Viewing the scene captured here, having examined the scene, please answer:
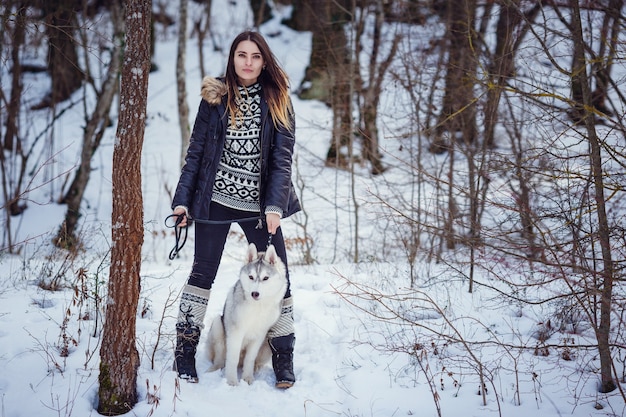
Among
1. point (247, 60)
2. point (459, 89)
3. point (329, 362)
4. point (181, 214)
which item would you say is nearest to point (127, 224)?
point (181, 214)

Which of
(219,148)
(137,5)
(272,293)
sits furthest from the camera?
(272,293)

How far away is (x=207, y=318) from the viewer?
15.0ft

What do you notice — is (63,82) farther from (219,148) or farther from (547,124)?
(547,124)

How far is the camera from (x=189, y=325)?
352 centimetres

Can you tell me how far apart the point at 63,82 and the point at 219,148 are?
12765 millimetres

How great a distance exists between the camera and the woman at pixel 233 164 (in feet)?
11.1

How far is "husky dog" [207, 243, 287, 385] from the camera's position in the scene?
356cm

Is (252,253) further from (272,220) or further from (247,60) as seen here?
(247,60)

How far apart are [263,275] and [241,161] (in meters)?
0.82

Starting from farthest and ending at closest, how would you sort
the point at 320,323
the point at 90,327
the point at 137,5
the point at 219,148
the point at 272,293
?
1. the point at 320,323
2. the point at 90,327
3. the point at 272,293
4. the point at 219,148
5. the point at 137,5

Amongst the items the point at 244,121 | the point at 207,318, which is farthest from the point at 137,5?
the point at 207,318

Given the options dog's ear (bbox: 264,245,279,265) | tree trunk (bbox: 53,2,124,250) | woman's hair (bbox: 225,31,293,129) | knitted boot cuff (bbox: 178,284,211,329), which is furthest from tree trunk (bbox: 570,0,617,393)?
tree trunk (bbox: 53,2,124,250)

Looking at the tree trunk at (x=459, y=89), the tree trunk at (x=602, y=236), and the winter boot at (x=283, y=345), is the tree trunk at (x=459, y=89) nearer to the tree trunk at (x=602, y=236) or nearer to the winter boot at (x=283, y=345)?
the tree trunk at (x=602, y=236)

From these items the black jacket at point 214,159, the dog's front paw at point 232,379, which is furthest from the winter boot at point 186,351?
the black jacket at point 214,159
